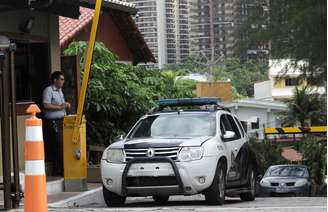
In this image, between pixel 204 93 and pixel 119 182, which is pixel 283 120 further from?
pixel 119 182

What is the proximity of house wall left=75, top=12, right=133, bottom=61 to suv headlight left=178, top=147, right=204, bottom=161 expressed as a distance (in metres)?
18.5

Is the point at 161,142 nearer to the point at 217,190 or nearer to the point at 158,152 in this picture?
the point at 158,152

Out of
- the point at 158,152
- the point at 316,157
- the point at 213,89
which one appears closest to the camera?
the point at 158,152

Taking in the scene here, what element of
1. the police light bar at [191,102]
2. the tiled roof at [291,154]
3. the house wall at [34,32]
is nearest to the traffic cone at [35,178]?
the police light bar at [191,102]

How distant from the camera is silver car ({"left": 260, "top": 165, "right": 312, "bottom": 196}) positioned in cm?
2803

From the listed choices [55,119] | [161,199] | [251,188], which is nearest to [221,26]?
[161,199]

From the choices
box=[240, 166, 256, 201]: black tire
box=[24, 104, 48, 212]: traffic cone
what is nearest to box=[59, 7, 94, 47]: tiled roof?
box=[240, 166, 256, 201]: black tire

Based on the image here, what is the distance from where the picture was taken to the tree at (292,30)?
9.08 metres

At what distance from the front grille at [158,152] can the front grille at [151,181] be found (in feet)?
1.00

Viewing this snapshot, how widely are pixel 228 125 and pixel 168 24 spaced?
9.38 feet

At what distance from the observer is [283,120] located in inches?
2564

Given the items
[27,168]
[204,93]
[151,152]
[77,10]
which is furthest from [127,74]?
[204,93]

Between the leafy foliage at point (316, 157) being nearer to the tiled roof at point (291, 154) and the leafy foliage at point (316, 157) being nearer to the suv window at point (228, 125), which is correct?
the tiled roof at point (291, 154)

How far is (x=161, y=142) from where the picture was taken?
1103cm
